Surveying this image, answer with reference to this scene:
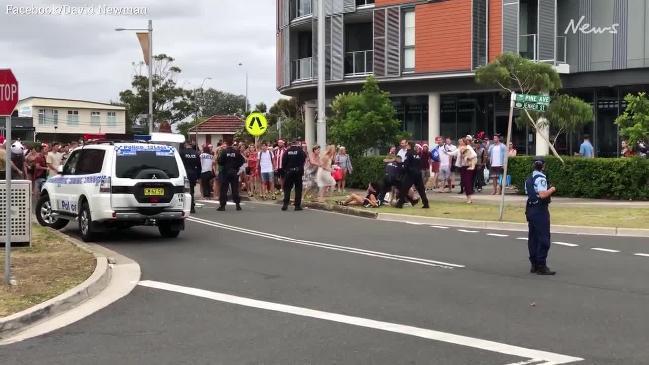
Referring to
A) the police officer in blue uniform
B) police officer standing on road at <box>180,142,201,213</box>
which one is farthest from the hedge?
the police officer in blue uniform

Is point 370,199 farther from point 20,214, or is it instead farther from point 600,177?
point 20,214

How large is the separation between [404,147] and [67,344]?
48.8ft

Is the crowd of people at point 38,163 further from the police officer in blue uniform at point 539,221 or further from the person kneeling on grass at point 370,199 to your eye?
the police officer in blue uniform at point 539,221

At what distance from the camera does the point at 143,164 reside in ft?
44.2

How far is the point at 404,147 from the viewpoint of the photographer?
67.3ft

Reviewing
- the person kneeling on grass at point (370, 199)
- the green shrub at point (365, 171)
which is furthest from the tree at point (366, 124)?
the person kneeling on grass at point (370, 199)

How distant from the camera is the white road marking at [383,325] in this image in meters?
6.01

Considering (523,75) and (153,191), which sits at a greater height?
(523,75)

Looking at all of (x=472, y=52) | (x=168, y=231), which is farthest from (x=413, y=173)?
(x=472, y=52)

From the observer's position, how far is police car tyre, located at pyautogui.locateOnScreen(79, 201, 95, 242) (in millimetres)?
13320

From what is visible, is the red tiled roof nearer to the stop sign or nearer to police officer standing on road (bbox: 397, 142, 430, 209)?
police officer standing on road (bbox: 397, 142, 430, 209)

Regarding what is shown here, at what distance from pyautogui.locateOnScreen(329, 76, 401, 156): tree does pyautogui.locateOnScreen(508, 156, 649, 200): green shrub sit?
543 centimetres

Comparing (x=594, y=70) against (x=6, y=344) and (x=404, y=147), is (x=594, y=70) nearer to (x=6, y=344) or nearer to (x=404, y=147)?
(x=404, y=147)

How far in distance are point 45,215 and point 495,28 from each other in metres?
20.3
